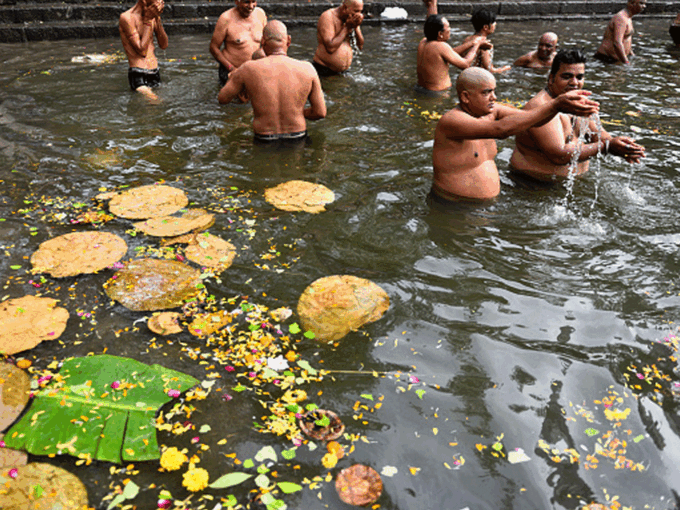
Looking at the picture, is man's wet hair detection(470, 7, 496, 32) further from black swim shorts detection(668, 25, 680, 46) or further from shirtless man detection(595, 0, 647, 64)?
black swim shorts detection(668, 25, 680, 46)

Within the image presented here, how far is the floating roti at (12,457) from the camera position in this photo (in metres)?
2.44

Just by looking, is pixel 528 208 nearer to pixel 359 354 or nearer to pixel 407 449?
pixel 359 354

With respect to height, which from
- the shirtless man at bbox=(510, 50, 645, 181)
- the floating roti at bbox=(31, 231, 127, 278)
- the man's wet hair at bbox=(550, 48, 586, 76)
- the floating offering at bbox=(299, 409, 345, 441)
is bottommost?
the floating offering at bbox=(299, 409, 345, 441)

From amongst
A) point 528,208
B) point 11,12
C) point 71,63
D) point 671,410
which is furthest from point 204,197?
point 11,12

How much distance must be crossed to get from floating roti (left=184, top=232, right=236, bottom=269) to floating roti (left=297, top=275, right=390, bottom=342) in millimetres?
780

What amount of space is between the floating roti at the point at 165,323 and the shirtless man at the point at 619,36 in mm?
9769

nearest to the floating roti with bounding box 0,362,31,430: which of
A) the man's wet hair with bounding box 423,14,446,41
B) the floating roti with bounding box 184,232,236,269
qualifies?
the floating roti with bounding box 184,232,236,269

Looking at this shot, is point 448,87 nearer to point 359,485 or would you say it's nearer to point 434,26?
point 434,26

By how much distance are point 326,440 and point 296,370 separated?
1.72 ft

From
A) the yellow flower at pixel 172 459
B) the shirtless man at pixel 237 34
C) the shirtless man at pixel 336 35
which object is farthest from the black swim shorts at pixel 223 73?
the yellow flower at pixel 172 459

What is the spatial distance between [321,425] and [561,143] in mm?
3509

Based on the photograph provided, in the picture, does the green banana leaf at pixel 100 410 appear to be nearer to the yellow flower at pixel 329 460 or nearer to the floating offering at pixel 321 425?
the floating offering at pixel 321 425

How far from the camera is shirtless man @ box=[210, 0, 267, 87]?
296 inches

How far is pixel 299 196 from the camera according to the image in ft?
16.4
